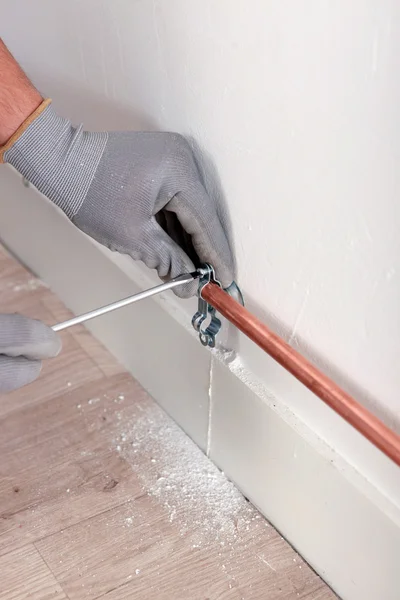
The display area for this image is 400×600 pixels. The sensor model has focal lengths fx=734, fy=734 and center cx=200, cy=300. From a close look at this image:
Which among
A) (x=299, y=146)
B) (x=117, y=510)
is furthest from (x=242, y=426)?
(x=299, y=146)

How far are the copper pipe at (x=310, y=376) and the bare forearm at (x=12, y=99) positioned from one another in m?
0.33

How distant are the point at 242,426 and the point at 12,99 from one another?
0.59 meters

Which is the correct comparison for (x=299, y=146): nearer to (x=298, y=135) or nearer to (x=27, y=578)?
(x=298, y=135)

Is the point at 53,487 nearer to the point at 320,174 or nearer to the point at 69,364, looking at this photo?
the point at 69,364

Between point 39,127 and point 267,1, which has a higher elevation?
point 267,1

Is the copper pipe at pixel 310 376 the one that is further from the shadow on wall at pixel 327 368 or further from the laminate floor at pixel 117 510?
the laminate floor at pixel 117 510

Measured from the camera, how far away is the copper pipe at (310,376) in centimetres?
80

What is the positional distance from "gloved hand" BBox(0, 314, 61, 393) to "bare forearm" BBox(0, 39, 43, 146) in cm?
24

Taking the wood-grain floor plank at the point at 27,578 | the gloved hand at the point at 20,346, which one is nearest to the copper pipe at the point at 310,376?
the gloved hand at the point at 20,346

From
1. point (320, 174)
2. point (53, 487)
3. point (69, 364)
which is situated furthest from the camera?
point (69, 364)

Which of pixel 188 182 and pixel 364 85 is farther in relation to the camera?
pixel 188 182

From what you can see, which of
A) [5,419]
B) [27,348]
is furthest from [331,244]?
[5,419]

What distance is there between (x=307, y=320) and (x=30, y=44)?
791mm

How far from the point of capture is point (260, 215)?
948 millimetres
